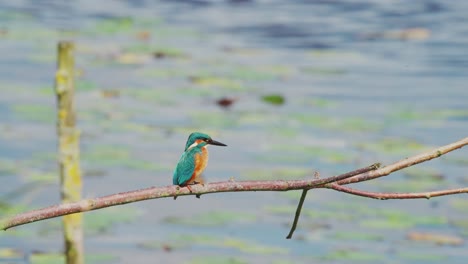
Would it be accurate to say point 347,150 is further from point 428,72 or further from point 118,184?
point 428,72

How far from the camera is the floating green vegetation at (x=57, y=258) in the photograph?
18.6 feet

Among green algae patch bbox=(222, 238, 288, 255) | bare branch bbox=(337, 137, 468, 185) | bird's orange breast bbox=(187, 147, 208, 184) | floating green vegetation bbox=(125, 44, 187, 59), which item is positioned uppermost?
bare branch bbox=(337, 137, 468, 185)

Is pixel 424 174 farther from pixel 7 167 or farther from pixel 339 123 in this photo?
pixel 7 167

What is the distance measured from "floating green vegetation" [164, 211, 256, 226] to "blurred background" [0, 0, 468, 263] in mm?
13

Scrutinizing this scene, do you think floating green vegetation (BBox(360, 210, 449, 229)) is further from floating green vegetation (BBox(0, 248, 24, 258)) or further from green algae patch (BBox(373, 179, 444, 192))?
floating green vegetation (BBox(0, 248, 24, 258))

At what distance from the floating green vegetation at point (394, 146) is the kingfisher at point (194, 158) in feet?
20.1

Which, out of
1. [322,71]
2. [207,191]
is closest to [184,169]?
[207,191]

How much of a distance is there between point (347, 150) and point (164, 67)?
3.81m

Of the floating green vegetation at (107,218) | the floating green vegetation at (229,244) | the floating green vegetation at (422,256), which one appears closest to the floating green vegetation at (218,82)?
the floating green vegetation at (107,218)

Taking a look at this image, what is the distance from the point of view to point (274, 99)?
9.70m

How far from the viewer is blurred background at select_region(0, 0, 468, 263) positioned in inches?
244

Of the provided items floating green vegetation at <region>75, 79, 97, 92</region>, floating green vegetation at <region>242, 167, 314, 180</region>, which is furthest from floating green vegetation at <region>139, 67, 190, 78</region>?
floating green vegetation at <region>242, 167, 314, 180</region>

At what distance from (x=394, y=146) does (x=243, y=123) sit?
1417mm

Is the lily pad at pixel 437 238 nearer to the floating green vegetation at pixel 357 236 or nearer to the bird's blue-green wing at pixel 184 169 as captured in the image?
the floating green vegetation at pixel 357 236
